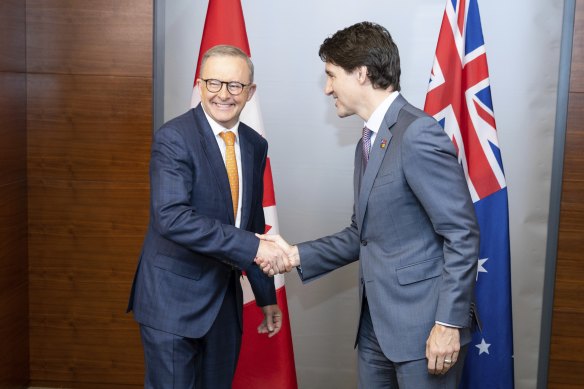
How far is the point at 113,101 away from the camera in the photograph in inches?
135

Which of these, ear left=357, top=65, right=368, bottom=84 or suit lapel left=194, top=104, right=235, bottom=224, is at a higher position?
ear left=357, top=65, right=368, bottom=84

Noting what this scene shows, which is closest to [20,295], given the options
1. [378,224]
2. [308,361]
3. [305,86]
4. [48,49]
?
[48,49]

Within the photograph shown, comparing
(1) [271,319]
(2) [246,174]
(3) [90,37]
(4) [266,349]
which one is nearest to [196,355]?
(1) [271,319]

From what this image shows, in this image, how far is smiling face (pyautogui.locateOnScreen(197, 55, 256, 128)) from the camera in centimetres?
222

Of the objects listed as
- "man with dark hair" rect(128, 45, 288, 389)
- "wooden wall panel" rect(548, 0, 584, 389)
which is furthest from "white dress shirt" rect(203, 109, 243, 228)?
"wooden wall panel" rect(548, 0, 584, 389)

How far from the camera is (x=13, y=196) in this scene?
334 centimetres

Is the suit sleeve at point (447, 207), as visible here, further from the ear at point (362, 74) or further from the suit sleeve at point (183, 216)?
the suit sleeve at point (183, 216)

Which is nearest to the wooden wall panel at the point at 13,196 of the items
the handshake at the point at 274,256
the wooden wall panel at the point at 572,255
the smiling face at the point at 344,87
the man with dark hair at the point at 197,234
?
the man with dark hair at the point at 197,234

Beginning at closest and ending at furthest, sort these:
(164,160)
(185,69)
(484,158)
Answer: (164,160)
(484,158)
(185,69)

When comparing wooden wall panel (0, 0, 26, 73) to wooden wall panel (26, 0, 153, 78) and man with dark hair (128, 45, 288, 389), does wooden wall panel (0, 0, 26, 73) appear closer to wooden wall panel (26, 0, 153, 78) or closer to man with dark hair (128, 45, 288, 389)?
wooden wall panel (26, 0, 153, 78)

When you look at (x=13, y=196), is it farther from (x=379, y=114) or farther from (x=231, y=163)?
(x=379, y=114)

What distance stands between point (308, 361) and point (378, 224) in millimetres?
1915

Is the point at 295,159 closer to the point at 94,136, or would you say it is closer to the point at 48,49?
the point at 94,136

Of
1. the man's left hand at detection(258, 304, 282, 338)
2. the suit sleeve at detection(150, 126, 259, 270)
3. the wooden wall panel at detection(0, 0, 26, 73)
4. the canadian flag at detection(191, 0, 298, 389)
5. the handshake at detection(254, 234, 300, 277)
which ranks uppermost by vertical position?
the wooden wall panel at detection(0, 0, 26, 73)
